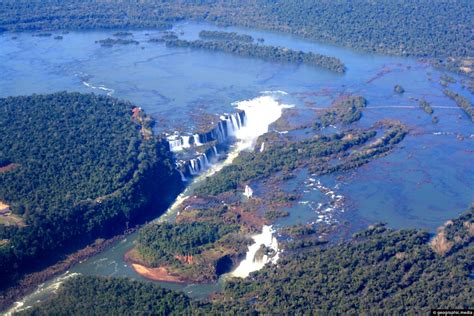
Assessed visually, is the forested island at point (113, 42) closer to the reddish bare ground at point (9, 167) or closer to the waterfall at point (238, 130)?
the waterfall at point (238, 130)

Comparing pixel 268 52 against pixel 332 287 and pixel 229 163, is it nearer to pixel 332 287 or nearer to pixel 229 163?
pixel 229 163

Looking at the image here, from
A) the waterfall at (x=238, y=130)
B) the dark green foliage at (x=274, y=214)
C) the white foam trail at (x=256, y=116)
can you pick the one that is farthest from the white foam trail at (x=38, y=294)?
the white foam trail at (x=256, y=116)

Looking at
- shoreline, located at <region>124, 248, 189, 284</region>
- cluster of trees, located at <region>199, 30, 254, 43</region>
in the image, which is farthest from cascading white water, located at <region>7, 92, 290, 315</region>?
cluster of trees, located at <region>199, 30, 254, 43</region>

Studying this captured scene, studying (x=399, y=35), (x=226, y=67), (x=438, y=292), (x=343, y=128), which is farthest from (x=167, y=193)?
(x=399, y=35)

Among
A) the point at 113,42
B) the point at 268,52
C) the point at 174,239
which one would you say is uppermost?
the point at 113,42

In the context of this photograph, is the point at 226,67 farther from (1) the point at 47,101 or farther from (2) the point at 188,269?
(2) the point at 188,269

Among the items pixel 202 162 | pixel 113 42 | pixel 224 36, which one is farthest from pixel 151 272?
pixel 224 36
